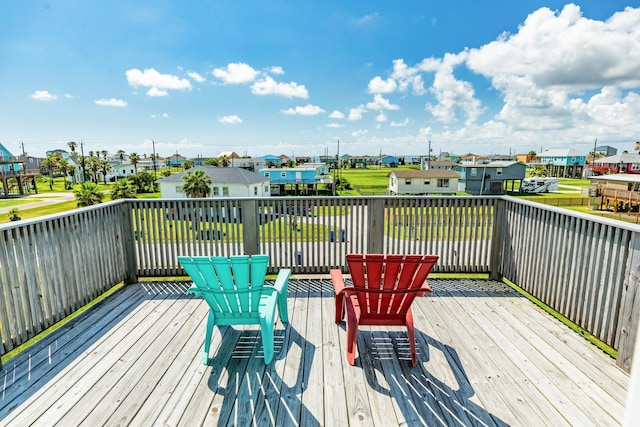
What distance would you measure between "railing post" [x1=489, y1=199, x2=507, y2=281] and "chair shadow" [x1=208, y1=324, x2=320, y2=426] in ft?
9.93

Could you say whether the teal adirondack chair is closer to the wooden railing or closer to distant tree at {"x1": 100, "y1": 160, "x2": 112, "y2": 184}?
the wooden railing

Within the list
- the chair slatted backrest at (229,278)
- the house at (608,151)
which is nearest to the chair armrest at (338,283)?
the chair slatted backrest at (229,278)

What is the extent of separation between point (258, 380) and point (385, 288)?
47.3 inches

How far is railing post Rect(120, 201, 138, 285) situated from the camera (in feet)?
14.2

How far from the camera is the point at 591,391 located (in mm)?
2260

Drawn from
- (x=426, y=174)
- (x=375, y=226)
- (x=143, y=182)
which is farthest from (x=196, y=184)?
(x=143, y=182)

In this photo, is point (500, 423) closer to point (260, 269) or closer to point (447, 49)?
point (260, 269)

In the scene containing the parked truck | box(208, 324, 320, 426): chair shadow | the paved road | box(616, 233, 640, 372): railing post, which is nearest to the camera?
box(208, 324, 320, 426): chair shadow

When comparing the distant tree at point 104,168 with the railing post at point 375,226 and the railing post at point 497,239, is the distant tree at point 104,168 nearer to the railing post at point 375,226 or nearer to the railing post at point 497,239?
the railing post at point 375,226

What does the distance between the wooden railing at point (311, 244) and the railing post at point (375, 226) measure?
0.01 m

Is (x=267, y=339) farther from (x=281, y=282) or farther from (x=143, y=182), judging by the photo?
(x=143, y=182)

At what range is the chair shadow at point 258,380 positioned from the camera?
203 cm

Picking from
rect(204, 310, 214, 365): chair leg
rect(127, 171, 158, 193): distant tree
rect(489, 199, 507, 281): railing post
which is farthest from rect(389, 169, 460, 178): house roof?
rect(127, 171, 158, 193): distant tree

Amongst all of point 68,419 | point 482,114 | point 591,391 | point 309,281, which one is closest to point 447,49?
point 309,281
